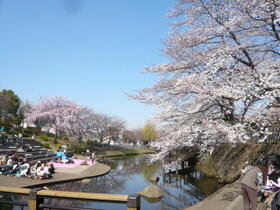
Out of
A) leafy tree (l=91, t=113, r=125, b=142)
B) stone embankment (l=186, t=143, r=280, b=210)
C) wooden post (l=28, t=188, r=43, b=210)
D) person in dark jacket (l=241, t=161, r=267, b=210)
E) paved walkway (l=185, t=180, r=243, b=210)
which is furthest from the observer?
leafy tree (l=91, t=113, r=125, b=142)

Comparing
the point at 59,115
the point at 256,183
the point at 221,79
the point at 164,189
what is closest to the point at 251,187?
the point at 256,183

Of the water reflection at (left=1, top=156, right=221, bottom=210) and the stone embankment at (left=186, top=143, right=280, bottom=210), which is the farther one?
the stone embankment at (left=186, top=143, right=280, bottom=210)

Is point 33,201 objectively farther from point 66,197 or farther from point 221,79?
point 221,79

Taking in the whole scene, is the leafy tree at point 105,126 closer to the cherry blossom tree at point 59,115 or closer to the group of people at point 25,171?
the cherry blossom tree at point 59,115

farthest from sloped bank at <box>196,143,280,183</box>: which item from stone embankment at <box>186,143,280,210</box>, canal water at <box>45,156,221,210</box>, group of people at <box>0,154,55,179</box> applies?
group of people at <box>0,154,55,179</box>

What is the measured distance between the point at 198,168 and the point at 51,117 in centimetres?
2527

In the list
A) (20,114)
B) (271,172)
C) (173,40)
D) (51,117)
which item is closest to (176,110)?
(173,40)

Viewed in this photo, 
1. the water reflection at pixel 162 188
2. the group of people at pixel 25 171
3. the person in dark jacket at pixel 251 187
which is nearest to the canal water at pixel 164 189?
the water reflection at pixel 162 188

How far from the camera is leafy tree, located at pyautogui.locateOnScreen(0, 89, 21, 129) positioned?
3850 centimetres

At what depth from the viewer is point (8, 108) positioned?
4188cm

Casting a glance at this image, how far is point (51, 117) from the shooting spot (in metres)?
38.2

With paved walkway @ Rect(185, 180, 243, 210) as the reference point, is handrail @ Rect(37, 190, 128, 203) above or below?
above

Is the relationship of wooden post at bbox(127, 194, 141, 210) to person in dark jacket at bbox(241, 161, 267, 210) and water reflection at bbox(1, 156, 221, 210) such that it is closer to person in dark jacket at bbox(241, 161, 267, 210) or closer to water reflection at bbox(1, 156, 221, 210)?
person in dark jacket at bbox(241, 161, 267, 210)

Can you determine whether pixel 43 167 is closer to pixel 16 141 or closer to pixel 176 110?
pixel 176 110
